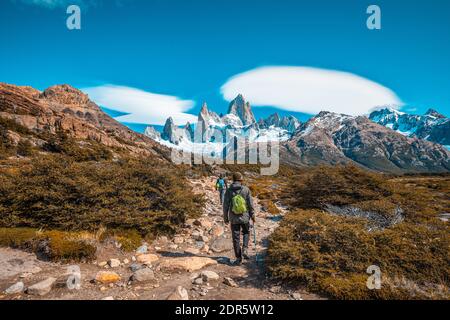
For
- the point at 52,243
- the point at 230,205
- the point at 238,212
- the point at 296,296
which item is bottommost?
the point at 296,296

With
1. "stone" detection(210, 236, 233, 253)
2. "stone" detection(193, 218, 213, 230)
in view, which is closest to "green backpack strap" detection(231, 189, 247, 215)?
"stone" detection(210, 236, 233, 253)

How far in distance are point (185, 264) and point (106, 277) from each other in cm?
211

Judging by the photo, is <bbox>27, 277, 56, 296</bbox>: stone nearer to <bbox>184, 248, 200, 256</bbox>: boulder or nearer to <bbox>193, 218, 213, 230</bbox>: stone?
<bbox>184, 248, 200, 256</bbox>: boulder

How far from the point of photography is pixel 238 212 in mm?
7914

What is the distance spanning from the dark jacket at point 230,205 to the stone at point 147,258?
2605 mm

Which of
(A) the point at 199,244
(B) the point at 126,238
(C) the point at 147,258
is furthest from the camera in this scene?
(A) the point at 199,244

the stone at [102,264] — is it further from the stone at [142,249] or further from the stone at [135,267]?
the stone at [142,249]

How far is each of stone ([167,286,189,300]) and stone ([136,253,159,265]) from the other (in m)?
2.47

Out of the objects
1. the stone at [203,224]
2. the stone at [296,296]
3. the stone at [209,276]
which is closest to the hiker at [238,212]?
the stone at [209,276]

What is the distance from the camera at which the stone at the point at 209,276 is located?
22.0ft

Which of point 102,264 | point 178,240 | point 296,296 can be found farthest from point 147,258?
point 296,296

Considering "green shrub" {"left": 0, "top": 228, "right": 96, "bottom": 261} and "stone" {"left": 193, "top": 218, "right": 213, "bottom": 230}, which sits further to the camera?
"stone" {"left": 193, "top": 218, "right": 213, "bottom": 230}

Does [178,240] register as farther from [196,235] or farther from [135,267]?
[135,267]

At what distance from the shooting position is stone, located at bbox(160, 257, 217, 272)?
742 centimetres
